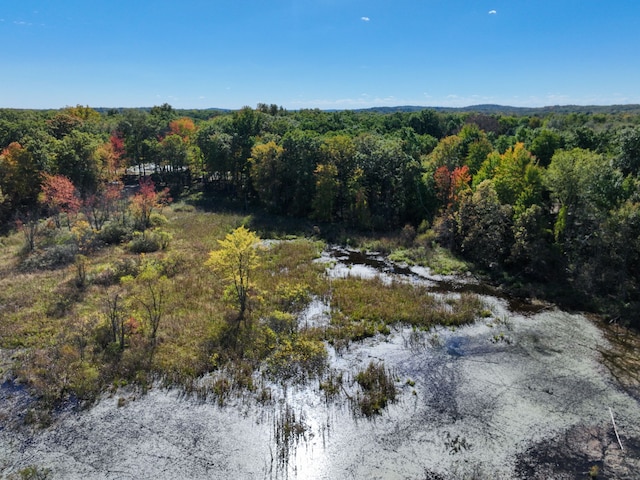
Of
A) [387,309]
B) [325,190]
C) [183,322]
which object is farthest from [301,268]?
[325,190]

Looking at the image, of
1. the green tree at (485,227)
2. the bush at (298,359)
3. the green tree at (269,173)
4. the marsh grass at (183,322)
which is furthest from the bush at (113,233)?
the green tree at (485,227)

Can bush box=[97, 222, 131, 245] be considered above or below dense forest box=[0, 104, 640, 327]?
below

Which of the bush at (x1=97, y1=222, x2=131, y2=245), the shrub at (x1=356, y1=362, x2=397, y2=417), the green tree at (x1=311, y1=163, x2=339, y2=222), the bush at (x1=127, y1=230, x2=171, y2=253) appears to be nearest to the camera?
the shrub at (x1=356, y1=362, x2=397, y2=417)

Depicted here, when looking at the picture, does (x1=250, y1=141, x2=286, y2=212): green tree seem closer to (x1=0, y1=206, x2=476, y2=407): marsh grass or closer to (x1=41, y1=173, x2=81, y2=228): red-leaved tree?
(x1=0, y1=206, x2=476, y2=407): marsh grass

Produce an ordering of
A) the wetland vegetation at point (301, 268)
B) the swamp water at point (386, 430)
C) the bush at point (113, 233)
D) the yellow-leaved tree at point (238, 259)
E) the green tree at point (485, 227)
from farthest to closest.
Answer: the bush at point (113, 233) → the green tree at point (485, 227) → the yellow-leaved tree at point (238, 259) → the wetland vegetation at point (301, 268) → the swamp water at point (386, 430)

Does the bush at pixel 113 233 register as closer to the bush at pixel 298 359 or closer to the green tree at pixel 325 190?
the green tree at pixel 325 190

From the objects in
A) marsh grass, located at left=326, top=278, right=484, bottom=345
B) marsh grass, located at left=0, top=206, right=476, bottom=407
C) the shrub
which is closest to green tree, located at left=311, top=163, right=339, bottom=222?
marsh grass, located at left=0, top=206, right=476, bottom=407
